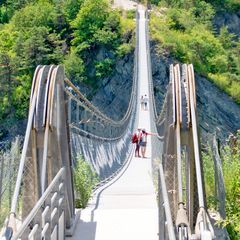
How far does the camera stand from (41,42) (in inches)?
1458

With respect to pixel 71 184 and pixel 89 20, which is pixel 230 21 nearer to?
pixel 89 20

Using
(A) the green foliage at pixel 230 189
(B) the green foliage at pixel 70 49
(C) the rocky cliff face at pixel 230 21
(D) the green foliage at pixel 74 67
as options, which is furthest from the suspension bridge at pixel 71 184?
(C) the rocky cliff face at pixel 230 21

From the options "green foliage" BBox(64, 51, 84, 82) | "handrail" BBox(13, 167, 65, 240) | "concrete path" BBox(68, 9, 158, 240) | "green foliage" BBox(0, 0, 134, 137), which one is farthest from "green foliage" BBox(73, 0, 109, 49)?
"handrail" BBox(13, 167, 65, 240)

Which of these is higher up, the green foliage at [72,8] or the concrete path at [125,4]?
the concrete path at [125,4]

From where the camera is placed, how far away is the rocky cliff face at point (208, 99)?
33812mm

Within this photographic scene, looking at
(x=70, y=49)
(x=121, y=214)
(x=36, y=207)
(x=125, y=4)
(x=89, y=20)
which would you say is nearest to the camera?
(x=36, y=207)

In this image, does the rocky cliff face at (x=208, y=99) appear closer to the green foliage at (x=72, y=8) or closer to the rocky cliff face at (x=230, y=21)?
the green foliage at (x=72, y=8)

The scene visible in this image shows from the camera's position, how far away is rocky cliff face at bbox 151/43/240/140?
3381cm

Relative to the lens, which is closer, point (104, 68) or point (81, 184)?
point (81, 184)

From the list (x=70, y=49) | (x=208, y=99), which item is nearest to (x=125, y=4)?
(x=70, y=49)

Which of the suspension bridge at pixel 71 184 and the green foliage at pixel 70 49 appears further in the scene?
the green foliage at pixel 70 49

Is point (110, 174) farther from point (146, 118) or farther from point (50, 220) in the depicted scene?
A: point (146, 118)

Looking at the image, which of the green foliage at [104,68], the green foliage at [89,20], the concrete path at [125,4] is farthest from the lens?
the concrete path at [125,4]

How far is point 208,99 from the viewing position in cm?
3409
